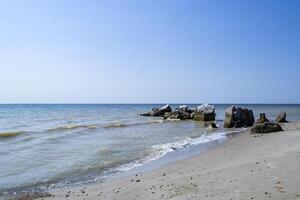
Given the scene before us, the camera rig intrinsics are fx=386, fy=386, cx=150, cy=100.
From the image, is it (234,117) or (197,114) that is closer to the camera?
(234,117)

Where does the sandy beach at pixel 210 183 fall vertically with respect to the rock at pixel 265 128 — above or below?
below

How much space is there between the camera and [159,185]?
10.1m

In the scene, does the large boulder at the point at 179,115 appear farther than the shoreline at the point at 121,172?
Yes

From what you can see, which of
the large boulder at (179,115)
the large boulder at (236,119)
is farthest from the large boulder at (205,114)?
the large boulder at (236,119)

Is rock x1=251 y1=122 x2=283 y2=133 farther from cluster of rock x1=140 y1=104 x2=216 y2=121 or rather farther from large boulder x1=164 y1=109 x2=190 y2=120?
large boulder x1=164 y1=109 x2=190 y2=120

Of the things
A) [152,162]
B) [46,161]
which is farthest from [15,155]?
[152,162]

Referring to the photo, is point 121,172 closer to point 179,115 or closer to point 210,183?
point 210,183

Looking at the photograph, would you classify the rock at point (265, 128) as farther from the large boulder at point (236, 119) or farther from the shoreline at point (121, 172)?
the large boulder at point (236, 119)

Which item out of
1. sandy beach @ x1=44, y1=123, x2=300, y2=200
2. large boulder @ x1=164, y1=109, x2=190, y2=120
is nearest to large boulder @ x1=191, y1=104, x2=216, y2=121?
large boulder @ x1=164, y1=109, x2=190, y2=120

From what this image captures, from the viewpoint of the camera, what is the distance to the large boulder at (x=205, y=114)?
147 feet

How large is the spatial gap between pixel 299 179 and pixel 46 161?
1045 centimetres

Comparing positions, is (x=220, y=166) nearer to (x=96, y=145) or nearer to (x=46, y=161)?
(x=46, y=161)

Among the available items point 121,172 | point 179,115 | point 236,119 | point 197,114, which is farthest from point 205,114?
point 121,172

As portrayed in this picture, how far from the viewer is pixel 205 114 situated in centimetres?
4503
